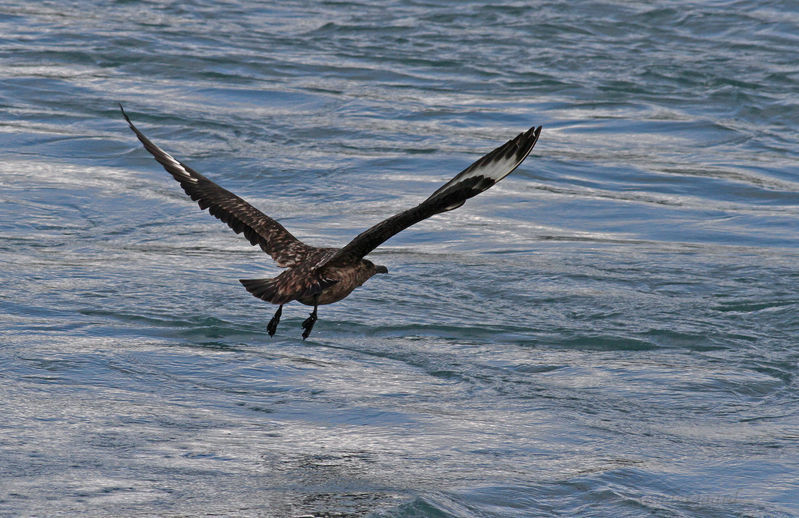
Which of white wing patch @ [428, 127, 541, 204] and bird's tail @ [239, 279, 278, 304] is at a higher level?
white wing patch @ [428, 127, 541, 204]

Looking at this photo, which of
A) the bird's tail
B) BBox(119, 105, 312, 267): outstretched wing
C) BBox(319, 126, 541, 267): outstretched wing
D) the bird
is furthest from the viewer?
BBox(119, 105, 312, 267): outstretched wing

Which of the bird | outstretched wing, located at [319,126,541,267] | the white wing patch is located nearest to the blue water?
the bird

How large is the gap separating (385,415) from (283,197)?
5.14 metres

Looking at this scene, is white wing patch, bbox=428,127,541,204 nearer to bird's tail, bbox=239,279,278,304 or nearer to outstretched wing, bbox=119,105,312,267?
bird's tail, bbox=239,279,278,304

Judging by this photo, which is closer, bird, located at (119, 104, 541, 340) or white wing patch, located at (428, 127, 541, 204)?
bird, located at (119, 104, 541, 340)

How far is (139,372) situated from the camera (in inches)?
280

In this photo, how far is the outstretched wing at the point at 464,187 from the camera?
5.80 meters

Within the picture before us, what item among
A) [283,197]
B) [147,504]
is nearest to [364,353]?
[147,504]

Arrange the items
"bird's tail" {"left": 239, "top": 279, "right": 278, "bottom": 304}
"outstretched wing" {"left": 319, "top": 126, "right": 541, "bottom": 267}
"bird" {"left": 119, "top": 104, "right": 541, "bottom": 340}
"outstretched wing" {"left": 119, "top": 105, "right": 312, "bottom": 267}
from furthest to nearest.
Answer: "outstretched wing" {"left": 119, "top": 105, "right": 312, "bottom": 267}
"bird's tail" {"left": 239, "top": 279, "right": 278, "bottom": 304}
"bird" {"left": 119, "top": 104, "right": 541, "bottom": 340}
"outstretched wing" {"left": 319, "top": 126, "right": 541, "bottom": 267}

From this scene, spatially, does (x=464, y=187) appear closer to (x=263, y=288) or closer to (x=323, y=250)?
(x=263, y=288)

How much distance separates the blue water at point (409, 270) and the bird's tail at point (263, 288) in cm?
75

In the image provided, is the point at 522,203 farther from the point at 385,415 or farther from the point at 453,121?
the point at 385,415

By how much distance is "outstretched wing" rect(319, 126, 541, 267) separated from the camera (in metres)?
5.80

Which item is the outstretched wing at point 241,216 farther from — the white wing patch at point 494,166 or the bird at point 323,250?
the white wing patch at point 494,166
